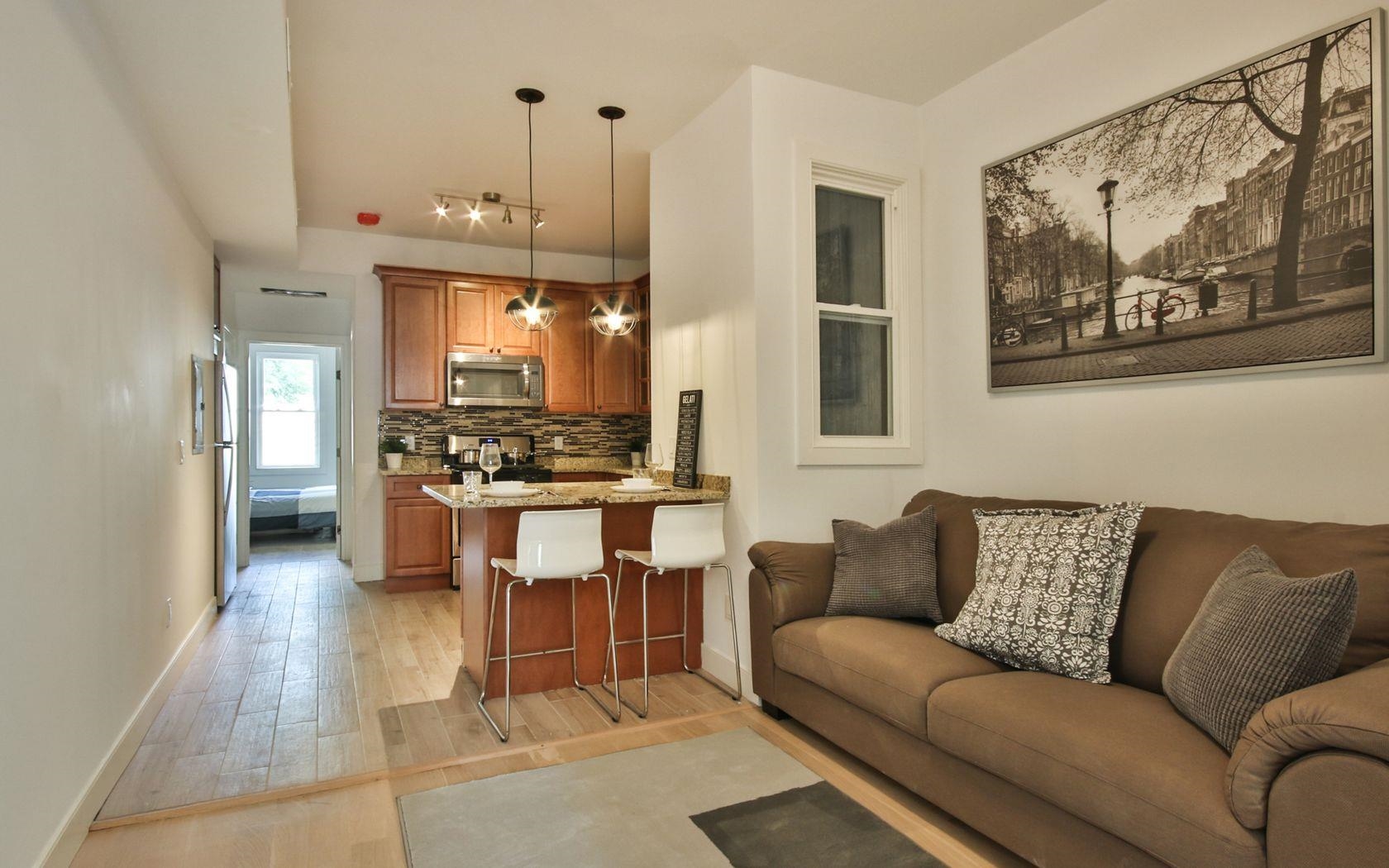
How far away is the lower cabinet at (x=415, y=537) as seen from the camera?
19.2 feet

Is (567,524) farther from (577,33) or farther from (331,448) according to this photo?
(331,448)

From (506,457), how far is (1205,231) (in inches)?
203

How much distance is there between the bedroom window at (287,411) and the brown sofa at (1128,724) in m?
8.99

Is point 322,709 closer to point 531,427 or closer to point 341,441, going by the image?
point 531,427

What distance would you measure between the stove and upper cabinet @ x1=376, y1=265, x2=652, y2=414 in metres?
0.38

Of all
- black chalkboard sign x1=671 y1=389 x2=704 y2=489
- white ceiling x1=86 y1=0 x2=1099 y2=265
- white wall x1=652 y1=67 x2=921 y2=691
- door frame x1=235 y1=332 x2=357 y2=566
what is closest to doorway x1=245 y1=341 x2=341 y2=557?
door frame x1=235 y1=332 x2=357 y2=566

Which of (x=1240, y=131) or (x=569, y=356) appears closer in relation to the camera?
(x=1240, y=131)

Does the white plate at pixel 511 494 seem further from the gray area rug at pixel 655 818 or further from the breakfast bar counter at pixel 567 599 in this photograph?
the gray area rug at pixel 655 818

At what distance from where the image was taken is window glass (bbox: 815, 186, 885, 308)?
11.8ft

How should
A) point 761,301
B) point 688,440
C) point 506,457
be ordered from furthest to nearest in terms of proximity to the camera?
point 506,457 → point 688,440 → point 761,301

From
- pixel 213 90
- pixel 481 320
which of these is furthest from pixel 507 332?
pixel 213 90

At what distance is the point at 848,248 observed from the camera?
3658 millimetres

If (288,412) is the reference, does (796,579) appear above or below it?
below

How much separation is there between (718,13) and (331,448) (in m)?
9.03
